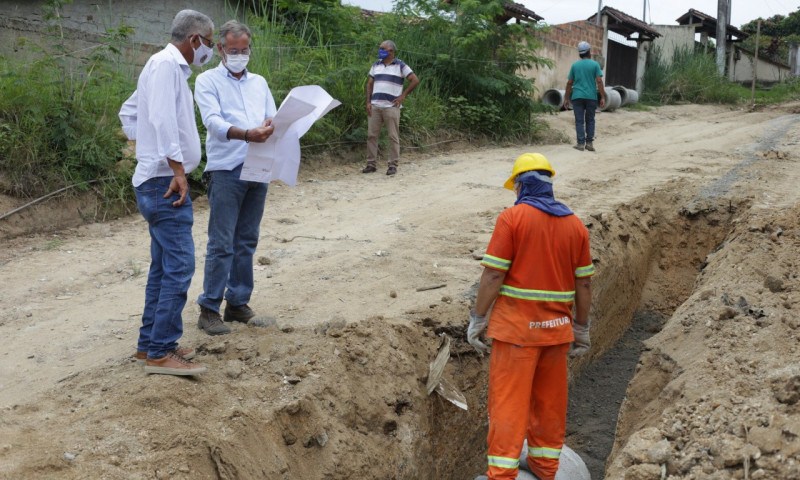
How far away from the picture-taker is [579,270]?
14.4ft

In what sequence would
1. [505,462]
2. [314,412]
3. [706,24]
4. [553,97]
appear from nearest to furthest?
[505,462] → [314,412] → [553,97] → [706,24]

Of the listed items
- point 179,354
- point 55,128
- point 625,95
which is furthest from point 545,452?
point 625,95

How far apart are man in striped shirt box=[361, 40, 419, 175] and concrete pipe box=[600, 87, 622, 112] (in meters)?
9.25

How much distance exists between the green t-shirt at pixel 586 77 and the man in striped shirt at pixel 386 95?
118 inches

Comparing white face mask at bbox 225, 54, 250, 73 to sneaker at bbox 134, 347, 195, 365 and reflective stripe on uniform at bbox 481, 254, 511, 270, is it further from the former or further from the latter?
reflective stripe on uniform at bbox 481, 254, 511, 270

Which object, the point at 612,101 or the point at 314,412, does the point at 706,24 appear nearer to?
the point at 612,101

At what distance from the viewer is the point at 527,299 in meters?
4.27

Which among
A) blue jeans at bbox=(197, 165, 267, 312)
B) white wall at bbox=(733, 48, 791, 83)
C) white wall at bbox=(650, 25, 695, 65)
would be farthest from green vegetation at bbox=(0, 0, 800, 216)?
white wall at bbox=(733, 48, 791, 83)

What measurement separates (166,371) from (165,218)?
848 millimetres

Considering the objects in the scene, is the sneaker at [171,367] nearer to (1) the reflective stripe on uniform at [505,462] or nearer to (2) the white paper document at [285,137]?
(2) the white paper document at [285,137]

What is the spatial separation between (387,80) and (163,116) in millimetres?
6928

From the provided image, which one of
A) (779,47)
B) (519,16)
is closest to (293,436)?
(519,16)

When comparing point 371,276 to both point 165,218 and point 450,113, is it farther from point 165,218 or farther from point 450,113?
point 450,113

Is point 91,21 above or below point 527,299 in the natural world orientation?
above
